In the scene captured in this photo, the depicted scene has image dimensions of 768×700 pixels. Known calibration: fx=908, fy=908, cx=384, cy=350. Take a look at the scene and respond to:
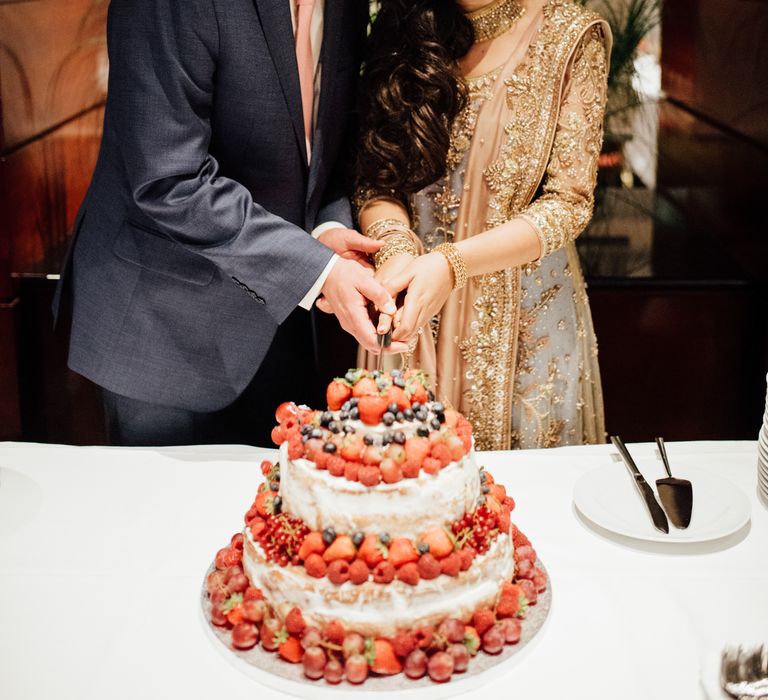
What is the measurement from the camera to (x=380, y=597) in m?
1.30

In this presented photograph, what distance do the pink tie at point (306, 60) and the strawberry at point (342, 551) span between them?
1.25 meters

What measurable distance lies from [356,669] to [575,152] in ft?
4.92

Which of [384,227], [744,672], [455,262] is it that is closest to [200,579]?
[744,672]

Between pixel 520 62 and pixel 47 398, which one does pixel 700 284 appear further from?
pixel 47 398

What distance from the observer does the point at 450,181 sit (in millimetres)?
2389

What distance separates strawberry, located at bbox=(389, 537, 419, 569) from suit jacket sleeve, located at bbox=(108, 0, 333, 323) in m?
0.89

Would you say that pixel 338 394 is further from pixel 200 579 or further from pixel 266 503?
pixel 200 579

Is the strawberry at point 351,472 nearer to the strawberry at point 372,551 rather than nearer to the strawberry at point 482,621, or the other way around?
the strawberry at point 372,551

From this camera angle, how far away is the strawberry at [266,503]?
4.82 feet

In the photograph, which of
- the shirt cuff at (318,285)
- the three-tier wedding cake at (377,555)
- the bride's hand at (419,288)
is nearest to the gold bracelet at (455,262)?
the bride's hand at (419,288)

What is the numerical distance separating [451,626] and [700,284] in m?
2.43

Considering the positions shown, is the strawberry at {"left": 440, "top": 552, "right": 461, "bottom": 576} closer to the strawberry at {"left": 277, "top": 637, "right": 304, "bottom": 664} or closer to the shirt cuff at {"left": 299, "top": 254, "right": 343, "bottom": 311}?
the strawberry at {"left": 277, "top": 637, "right": 304, "bottom": 664}

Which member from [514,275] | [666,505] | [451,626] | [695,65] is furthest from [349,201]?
[695,65]

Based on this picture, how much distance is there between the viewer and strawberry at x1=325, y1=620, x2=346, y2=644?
1.30 meters
